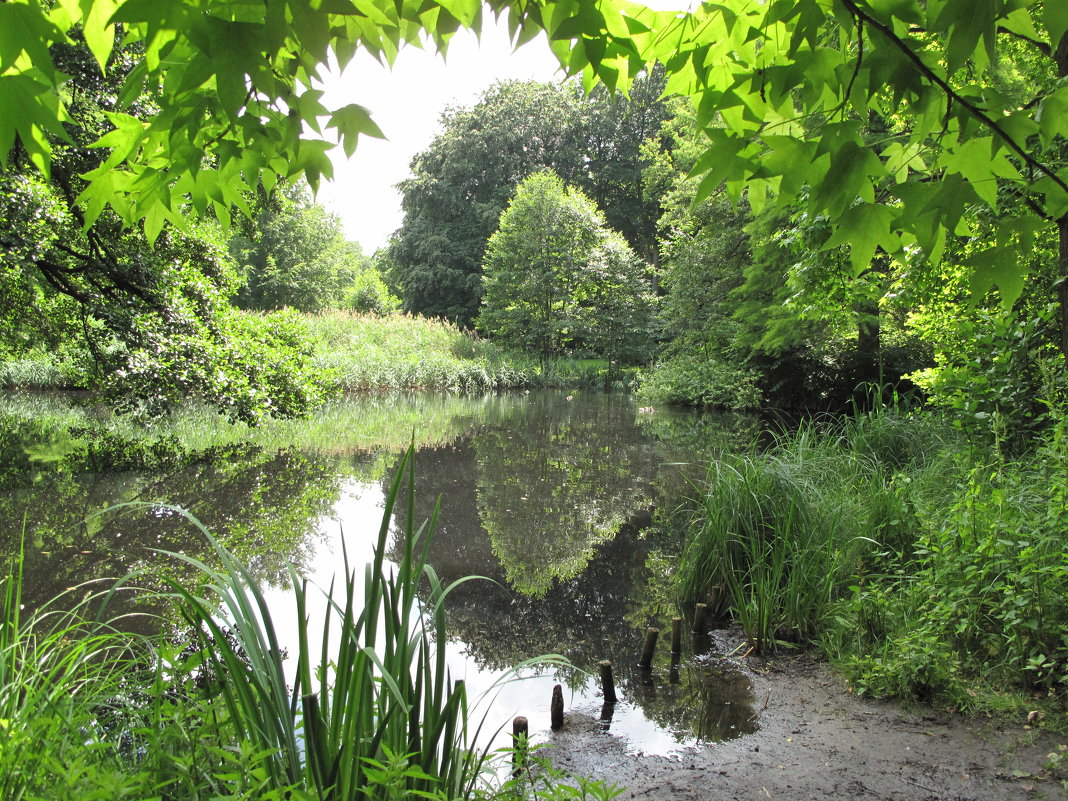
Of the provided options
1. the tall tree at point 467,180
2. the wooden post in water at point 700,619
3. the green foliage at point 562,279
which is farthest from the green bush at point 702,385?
the tall tree at point 467,180

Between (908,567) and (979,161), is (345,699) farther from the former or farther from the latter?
(908,567)

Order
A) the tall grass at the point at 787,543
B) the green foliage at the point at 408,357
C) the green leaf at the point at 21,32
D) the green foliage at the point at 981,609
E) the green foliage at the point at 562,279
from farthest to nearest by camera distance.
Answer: the green foliage at the point at 562,279
the green foliage at the point at 408,357
the tall grass at the point at 787,543
the green foliage at the point at 981,609
the green leaf at the point at 21,32

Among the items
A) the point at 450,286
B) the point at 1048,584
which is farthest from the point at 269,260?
the point at 1048,584

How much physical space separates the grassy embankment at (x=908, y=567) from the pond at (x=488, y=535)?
50cm

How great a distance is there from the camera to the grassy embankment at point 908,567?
256cm

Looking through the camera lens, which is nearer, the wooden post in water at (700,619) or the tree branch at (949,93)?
the tree branch at (949,93)

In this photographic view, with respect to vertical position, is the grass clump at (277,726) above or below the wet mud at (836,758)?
above

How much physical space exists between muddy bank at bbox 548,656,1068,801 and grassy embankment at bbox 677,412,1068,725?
172 millimetres

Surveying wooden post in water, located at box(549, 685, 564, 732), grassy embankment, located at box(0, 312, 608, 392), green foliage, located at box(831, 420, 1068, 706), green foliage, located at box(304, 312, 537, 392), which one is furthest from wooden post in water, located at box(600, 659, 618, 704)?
green foliage, located at box(304, 312, 537, 392)

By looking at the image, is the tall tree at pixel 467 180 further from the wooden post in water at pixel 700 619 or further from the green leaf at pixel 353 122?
the green leaf at pixel 353 122

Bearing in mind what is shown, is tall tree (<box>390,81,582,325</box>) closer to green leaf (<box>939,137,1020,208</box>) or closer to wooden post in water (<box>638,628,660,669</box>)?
wooden post in water (<box>638,628,660,669</box>)

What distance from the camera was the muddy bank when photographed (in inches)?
83.6

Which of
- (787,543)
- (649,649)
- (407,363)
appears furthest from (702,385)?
(649,649)

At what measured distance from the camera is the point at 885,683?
2.72 meters
